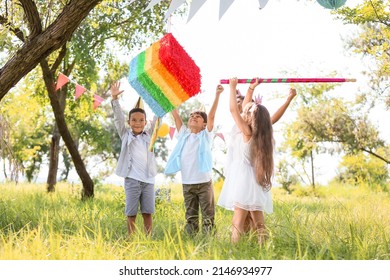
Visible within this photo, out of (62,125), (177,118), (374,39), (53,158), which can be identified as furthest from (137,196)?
(374,39)

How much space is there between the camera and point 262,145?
3.66 metres

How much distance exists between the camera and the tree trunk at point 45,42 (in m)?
4.48

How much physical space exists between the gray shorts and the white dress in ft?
2.60

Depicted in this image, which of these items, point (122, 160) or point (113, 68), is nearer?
point (122, 160)

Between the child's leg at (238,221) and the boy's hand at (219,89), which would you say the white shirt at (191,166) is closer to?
the boy's hand at (219,89)

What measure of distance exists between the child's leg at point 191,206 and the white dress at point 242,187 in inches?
21.6

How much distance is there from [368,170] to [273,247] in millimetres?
11511

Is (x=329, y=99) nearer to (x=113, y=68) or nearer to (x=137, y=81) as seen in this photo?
(x=113, y=68)

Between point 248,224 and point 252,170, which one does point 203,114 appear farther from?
point 248,224

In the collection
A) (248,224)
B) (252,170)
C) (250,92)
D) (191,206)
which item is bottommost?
(248,224)

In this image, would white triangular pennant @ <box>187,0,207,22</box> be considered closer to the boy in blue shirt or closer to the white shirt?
the boy in blue shirt

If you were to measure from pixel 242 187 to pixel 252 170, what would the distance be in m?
0.14

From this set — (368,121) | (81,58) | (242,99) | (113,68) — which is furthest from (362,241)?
(368,121)

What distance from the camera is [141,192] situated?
440 centimetres
